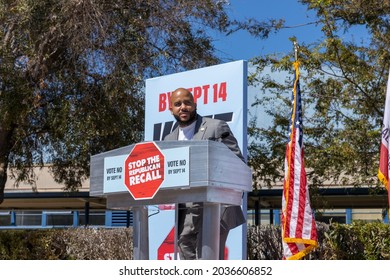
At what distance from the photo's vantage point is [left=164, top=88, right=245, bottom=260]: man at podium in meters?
6.21

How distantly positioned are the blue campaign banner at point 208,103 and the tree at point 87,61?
3.28 metres

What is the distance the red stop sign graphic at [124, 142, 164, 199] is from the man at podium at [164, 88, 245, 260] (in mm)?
844

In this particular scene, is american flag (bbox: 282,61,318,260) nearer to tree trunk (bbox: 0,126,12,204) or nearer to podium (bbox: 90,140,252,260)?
podium (bbox: 90,140,252,260)

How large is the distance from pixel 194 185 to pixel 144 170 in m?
0.49

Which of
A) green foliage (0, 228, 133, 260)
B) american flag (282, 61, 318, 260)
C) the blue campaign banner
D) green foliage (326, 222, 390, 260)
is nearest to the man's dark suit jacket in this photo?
the blue campaign banner

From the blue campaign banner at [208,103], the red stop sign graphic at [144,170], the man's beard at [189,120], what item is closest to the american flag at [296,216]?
the blue campaign banner at [208,103]

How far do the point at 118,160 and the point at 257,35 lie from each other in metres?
9.61

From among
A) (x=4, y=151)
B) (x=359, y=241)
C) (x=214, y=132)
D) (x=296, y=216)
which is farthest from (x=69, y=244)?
(x=214, y=132)

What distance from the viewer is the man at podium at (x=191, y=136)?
6215 mm

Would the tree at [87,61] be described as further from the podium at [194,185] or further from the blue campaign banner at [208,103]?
the podium at [194,185]

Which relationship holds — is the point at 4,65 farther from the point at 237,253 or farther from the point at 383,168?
the point at 383,168

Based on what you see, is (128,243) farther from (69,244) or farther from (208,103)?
(208,103)
